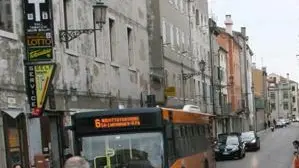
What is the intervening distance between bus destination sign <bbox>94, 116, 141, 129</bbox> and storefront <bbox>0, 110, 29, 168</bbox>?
162 inches

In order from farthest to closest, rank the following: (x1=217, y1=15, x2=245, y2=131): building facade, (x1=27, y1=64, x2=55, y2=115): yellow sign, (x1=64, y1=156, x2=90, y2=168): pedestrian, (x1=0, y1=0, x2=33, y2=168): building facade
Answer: (x1=217, y1=15, x2=245, y2=131): building facade < (x1=27, y1=64, x2=55, y2=115): yellow sign < (x1=0, y1=0, x2=33, y2=168): building facade < (x1=64, y1=156, x2=90, y2=168): pedestrian

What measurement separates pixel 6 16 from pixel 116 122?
5.84m

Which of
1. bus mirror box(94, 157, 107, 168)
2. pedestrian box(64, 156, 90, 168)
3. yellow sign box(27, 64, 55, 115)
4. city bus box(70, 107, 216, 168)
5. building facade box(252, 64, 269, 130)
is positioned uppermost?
yellow sign box(27, 64, 55, 115)

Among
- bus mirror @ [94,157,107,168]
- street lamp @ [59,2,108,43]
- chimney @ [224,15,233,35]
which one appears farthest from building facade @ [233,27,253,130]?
bus mirror @ [94,157,107,168]

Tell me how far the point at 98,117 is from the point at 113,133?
0.53 meters

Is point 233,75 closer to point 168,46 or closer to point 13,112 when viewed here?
point 168,46

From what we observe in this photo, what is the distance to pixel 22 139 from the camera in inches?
795

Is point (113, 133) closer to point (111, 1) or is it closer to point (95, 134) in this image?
point (95, 134)

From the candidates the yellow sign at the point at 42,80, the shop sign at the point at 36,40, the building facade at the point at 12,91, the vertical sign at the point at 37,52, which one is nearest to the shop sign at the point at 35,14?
the vertical sign at the point at 37,52

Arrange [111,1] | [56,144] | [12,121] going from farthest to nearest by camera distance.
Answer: [111,1] < [56,144] < [12,121]

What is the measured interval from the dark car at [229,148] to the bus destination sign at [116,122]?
27.9m

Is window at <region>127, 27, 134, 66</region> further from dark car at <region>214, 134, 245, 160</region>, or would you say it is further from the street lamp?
dark car at <region>214, 134, 245, 160</region>

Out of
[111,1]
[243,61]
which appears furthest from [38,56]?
[243,61]

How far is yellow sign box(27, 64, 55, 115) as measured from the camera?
19969mm
